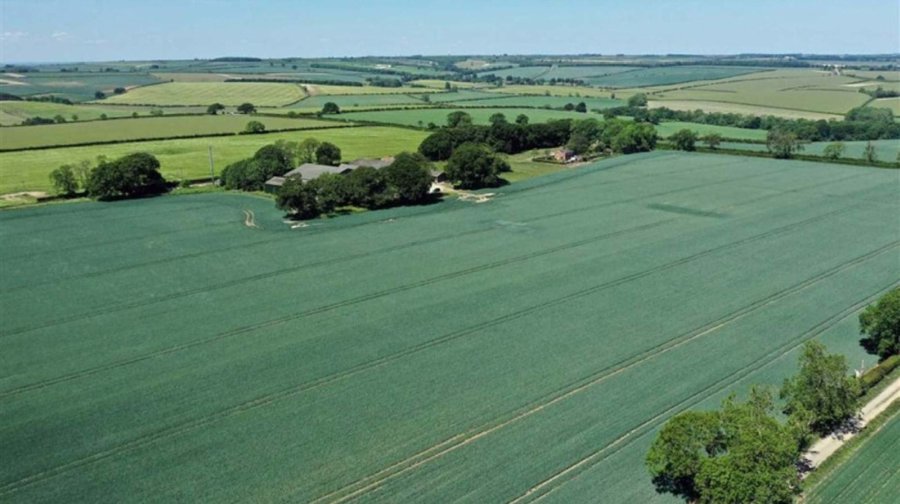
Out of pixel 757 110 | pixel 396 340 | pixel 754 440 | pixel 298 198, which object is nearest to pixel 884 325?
pixel 754 440

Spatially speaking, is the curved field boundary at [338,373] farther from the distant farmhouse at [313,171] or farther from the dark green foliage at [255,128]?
the dark green foliage at [255,128]

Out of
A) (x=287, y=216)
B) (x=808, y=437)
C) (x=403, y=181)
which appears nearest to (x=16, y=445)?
(x=808, y=437)

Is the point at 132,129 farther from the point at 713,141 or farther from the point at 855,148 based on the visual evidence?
the point at 855,148

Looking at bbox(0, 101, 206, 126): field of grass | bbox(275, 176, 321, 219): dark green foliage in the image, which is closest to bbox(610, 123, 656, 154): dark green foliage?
bbox(275, 176, 321, 219): dark green foliage

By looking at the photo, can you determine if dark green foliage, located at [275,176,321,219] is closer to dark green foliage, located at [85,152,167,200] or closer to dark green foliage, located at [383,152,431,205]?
dark green foliage, located at [383,152,431,205]

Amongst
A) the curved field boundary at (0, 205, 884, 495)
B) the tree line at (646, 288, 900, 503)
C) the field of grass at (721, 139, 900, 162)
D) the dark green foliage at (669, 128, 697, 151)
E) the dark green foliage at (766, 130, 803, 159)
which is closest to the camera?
the tree line at (646, 288, 900, 503)

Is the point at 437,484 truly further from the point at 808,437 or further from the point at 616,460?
the point at 808,437

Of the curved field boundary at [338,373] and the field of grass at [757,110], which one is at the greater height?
the field of grass at [757,110]

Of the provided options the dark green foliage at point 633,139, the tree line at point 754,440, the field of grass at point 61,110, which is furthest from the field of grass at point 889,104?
the field of grass at point 61,110
